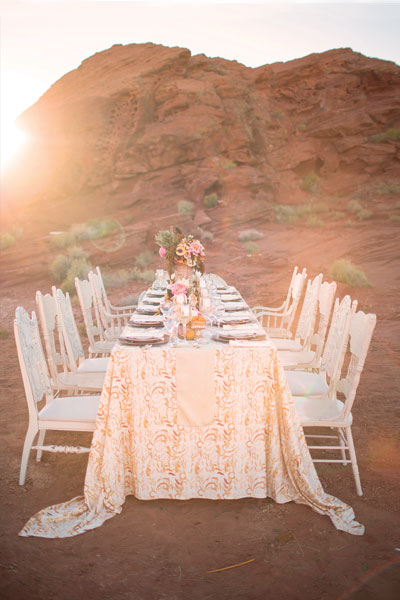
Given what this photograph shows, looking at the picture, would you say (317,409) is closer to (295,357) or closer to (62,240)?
(295,357)

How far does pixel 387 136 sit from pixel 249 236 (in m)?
12.1

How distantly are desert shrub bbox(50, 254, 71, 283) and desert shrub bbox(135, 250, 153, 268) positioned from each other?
73.0 inches

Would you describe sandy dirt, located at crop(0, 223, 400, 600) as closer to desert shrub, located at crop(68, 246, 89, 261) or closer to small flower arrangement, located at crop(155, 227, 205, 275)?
small flower arrangement, located at crop(155, 227, 205, 275)

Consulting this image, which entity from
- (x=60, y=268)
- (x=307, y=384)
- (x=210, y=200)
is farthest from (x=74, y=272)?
(x=307, y=384)

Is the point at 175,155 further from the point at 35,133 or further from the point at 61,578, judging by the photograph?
the point at 61,578

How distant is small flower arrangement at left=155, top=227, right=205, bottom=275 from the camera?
3939 millimetres

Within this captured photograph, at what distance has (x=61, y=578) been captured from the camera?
2.30m

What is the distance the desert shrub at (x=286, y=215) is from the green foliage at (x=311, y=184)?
140 inches

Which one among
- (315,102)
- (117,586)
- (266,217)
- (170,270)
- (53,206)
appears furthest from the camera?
(315,102)

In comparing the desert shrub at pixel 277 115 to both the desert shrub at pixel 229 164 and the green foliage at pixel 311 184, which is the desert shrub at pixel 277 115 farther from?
the desert shrub at pixel 229 164

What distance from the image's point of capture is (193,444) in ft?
9.29

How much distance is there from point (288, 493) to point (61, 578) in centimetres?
141

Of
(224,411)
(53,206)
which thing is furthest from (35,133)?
(224,411)

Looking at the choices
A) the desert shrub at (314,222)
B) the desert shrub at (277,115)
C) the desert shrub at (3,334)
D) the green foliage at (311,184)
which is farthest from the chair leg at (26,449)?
the desert shrub at (277,115)
